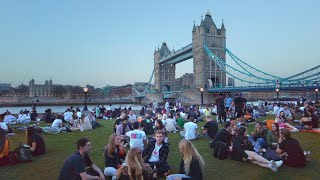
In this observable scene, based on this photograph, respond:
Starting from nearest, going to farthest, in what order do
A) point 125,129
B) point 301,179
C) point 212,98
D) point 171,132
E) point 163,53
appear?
point 301,179 → point 125,129 → point 171,132 → point 212,98 → point 163,53

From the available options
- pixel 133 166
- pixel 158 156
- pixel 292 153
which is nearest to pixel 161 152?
pixel 158 156

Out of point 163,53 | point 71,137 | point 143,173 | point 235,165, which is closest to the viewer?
point 143,173

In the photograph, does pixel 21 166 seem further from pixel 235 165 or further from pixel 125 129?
pixel 235 165

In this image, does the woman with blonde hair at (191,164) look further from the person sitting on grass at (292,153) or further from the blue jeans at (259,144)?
the blue jeans at (259,144)

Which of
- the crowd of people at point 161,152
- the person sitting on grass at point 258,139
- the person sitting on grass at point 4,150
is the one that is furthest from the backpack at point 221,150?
the person sitting on grass at point 4,150

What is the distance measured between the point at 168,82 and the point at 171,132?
10854 cm

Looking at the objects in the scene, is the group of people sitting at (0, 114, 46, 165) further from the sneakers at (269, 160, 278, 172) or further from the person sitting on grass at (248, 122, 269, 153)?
the sneakers at (269, 160, 278, 172)

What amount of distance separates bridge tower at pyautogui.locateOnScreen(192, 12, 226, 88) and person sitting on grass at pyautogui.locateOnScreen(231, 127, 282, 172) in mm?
75042

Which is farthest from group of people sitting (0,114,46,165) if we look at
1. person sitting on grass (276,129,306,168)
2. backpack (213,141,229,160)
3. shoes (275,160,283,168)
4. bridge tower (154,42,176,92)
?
bridge tower (154,42,176,92)

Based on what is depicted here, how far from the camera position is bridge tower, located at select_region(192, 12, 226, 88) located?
278 feet

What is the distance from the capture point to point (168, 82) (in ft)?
401

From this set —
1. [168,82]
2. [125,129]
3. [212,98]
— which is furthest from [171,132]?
[168,82]

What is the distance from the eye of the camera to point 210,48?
86375 mm

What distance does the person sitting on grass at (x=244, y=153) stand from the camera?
23.6 feet
